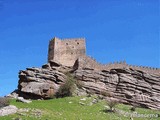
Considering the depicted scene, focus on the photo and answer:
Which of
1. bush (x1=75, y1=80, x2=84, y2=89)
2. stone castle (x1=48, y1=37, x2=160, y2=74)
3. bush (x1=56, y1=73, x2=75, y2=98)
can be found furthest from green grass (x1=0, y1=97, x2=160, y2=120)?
stone castle (x1=48, y1=37, x2=160, y2=74)

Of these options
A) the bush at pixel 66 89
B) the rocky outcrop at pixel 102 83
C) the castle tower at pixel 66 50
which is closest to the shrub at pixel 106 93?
the rocky outcrop at pixel 102 83

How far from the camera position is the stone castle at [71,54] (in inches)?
2475

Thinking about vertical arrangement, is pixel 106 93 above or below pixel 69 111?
above

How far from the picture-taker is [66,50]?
2694 inches

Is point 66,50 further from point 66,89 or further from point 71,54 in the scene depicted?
point 66,89

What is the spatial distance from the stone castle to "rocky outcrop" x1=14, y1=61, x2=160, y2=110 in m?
2.45

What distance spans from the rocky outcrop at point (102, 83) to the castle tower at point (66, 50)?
6017mm

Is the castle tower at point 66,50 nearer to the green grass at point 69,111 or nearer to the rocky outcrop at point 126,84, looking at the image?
the rocky outcrop at point 126,84

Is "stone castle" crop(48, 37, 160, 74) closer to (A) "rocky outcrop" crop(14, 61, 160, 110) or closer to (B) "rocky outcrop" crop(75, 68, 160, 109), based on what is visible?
(A) "rocky outcrop" crop(14, 61, 160, 110)

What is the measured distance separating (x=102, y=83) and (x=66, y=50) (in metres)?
14.5

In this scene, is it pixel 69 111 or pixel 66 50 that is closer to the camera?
pixel 69 111

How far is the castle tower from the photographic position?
67.2m

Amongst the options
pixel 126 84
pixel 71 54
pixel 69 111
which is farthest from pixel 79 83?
pixel 69 111

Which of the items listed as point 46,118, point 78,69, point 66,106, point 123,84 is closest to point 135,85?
point 123,84
